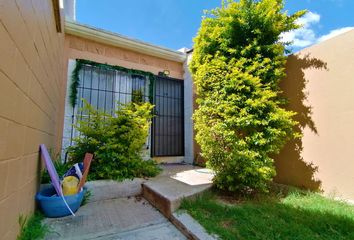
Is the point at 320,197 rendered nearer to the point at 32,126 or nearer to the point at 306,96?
the point at 306,96

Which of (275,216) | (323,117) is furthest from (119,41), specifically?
(275,216)

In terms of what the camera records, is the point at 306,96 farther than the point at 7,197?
Yes

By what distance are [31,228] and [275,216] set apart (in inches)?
102

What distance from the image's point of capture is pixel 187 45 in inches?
233

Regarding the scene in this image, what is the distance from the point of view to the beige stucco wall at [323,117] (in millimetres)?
2779

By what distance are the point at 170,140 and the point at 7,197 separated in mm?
4290

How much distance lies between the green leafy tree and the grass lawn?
1.06ft

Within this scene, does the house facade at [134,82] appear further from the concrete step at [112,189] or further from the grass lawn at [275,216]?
the grass lawn at [275,216]

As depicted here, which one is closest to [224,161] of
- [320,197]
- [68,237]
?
[320,197]

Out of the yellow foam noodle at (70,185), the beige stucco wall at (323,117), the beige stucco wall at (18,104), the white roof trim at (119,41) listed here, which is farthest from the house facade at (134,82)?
the beige stucco wall at (323,117)

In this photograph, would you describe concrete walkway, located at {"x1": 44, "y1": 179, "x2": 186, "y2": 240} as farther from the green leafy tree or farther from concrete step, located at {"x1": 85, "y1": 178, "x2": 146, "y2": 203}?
the green leafy tree

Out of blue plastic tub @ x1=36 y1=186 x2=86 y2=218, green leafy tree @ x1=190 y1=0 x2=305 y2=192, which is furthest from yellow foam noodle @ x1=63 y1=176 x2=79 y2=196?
green leafy tree @ x1=190 y1=0 x2=305 y2=192

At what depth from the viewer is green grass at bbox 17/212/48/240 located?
1753mm

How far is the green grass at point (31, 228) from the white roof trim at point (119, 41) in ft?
12.7
